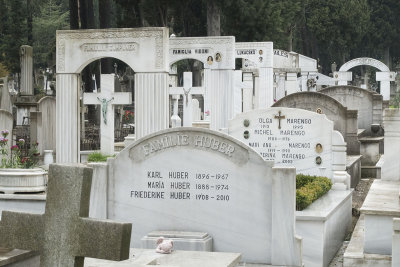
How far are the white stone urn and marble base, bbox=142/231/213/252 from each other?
111 inches

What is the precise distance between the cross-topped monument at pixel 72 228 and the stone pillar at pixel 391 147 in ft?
21.0

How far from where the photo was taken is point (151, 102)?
15.2 m

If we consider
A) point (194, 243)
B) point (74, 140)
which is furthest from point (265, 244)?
point (74, 140)

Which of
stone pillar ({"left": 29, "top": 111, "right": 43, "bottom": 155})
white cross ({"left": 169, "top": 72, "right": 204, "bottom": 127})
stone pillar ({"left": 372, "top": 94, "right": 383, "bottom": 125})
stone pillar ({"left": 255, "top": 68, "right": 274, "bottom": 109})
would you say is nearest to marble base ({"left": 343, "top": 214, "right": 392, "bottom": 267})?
stone pillar ({"left": 29, "top": 111, "right": 43, "bottom": 155})

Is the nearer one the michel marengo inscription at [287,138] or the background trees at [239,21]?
the michel marengo inscription at [287,138]

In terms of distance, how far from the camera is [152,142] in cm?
839

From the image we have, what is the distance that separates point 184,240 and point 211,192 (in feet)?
1.89

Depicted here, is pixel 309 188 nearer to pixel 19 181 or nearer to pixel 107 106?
pixel 19 181

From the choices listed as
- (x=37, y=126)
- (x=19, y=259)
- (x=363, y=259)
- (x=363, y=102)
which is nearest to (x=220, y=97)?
(x=363, y=102)

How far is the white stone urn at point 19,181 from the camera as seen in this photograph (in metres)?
10.4

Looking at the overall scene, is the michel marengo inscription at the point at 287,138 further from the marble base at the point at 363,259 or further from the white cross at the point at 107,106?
the white cross at the point at 107,106

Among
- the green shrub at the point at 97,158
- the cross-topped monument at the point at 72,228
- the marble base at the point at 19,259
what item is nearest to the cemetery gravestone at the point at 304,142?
the green shrub at the point at 97,158

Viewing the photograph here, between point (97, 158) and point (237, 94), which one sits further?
point (237, 94)

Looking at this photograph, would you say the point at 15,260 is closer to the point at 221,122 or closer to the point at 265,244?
the point at 265,244
